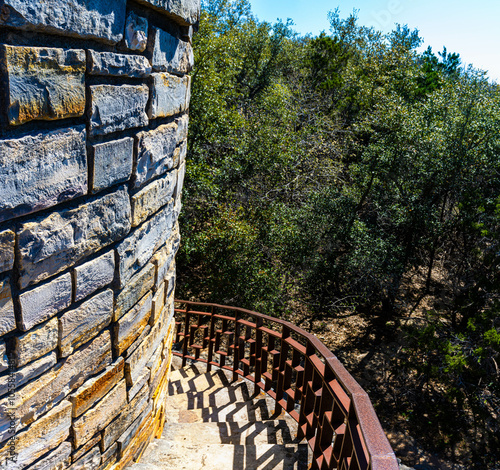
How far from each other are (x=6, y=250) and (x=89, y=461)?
1.08 m

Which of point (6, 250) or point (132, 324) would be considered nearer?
point (6, 250)

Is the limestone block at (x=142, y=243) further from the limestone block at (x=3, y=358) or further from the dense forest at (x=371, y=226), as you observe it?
the dense forest at (x=371, y=226)

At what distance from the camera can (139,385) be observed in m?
2.12

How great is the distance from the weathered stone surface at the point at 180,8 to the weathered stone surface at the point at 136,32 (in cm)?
7

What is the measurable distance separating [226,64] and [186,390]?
375 inches

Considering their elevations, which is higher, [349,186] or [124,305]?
[124,305]

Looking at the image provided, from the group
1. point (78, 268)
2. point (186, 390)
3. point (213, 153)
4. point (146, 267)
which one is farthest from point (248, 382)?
point (213, 153)

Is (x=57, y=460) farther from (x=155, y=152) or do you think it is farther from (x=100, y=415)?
(x=155, y=152)

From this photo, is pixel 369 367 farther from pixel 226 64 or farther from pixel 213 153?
pixel 226 64

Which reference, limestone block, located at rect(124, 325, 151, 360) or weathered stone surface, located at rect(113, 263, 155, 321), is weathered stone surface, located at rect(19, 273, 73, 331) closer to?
weathered stone surface, located at rect(113, 263, 155, 321)

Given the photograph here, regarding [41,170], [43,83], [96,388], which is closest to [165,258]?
[96,388]

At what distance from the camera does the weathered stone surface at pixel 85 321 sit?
1433 mm

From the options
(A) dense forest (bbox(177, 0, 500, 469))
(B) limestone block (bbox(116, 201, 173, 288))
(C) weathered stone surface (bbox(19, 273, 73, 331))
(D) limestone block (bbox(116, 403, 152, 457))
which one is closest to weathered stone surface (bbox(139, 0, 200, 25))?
(B) limestone block (bbox(116, 201, 173, 288))

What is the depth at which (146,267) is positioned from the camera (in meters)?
2.02
